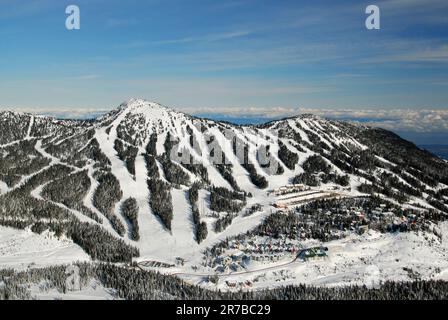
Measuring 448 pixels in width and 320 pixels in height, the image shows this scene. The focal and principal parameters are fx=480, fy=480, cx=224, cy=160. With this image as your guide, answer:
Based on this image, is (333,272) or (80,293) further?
(333,272)

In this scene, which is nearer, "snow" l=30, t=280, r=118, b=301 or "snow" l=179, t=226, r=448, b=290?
"snow" l=30, t=280, r=118, b=301

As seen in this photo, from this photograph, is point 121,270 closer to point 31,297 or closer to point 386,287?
point 31,297

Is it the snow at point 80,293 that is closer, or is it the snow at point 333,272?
the snow at point 80,293

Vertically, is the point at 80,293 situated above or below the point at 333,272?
above

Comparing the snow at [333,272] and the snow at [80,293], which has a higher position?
the snow at [80,293]

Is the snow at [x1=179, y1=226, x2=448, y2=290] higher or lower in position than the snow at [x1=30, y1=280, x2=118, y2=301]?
lower

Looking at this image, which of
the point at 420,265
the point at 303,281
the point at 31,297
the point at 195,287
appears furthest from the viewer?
the point at 420,265
